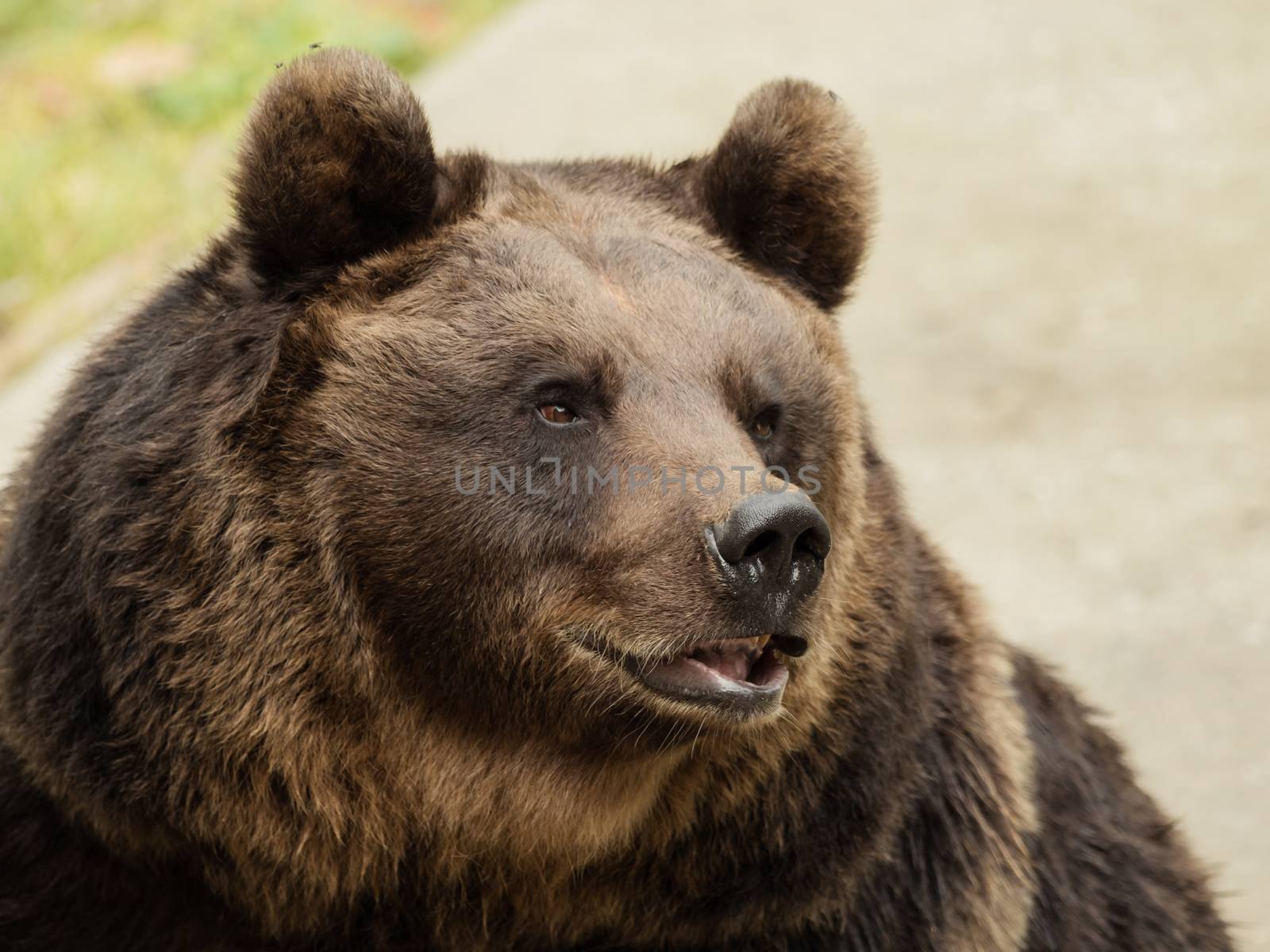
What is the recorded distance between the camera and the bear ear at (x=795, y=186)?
4422 millimetres

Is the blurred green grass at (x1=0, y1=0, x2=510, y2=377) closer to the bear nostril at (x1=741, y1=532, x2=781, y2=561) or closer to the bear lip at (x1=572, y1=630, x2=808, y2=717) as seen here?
the bear lip at (x1=572, y1=630, x2=808, y2=717)

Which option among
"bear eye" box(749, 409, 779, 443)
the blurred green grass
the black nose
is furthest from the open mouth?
the blurred green grass

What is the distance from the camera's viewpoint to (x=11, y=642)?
4.08 meters

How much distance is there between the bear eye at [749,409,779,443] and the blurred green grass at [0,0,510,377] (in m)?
6.01

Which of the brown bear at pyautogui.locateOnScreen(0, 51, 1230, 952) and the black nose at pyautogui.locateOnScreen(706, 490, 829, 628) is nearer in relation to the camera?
the black nose at pyautogui.locateOnScreen(706, 490, 829, 628)

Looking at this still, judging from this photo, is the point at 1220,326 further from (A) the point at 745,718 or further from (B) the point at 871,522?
(A) the point at 745,718

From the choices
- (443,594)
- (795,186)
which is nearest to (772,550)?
(443,594)

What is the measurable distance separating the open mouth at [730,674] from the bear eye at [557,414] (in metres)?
0.57

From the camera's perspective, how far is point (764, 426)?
13.6 ft

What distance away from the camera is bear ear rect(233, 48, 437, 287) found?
3908 millimetres

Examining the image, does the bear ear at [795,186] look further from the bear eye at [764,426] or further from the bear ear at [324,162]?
the bear ear at [324,162]

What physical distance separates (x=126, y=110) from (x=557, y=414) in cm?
880

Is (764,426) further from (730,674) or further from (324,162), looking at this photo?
(324,162)

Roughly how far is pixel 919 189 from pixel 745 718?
8.18 m
